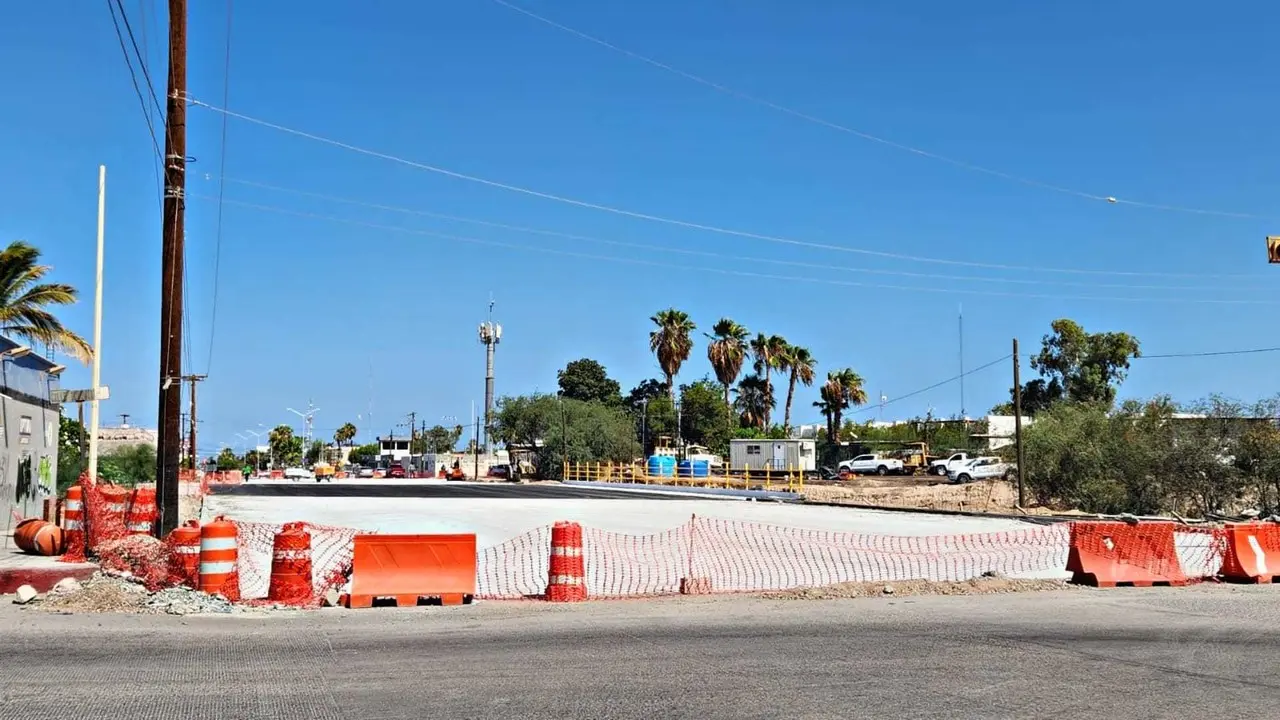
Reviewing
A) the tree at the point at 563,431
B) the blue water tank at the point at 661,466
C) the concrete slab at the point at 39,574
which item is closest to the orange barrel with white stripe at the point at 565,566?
the concrete slab at the point at 39,574

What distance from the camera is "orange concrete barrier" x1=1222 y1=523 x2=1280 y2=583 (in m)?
16.9

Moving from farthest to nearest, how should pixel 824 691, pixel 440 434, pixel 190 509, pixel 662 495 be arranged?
pixel 440 434
pixel 662 495
pixel 190 509
pixel 824 691

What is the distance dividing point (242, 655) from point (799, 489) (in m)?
50.2

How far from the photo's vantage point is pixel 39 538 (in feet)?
59.5

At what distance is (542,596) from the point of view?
15.0m

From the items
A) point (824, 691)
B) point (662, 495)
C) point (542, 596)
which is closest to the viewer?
point (824, 691)

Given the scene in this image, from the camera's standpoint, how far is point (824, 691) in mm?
8648

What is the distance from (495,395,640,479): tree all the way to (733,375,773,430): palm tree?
844 inches

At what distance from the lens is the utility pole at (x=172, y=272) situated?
1900 cm

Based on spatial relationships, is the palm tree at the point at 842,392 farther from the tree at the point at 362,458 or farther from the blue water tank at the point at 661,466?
the tree at the point at 362,458

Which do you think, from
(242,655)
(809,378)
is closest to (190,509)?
(242,655)

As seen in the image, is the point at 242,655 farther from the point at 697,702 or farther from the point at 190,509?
Answer: the point at 190,509

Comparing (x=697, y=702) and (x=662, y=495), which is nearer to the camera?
(x=697, y=702)

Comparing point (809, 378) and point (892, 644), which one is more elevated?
point (809, 378)
